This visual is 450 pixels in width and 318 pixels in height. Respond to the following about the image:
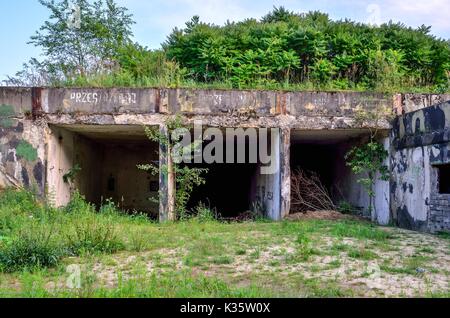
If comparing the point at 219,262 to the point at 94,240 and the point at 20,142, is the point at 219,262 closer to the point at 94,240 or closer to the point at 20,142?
the point at 94,240

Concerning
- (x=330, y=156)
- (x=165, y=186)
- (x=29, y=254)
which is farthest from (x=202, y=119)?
(x=330, y=156)

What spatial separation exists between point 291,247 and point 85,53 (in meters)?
15.7

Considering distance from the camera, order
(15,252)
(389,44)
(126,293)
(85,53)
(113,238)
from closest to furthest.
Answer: (126,293), (15,252), (113,238), (389,44), (85,53)

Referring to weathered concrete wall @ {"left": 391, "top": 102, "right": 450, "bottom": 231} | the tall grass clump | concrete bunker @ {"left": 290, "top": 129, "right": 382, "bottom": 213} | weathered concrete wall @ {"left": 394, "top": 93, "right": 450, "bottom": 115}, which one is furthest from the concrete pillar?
the tall grass clump

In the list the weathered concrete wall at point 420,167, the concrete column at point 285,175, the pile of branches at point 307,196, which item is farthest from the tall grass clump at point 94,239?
the pile of branches at point 307,196

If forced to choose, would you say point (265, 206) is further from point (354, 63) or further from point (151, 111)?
point (354, 63)

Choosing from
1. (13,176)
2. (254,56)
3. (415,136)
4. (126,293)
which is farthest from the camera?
(254,56)

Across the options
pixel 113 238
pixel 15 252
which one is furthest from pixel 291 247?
pixel 15 252

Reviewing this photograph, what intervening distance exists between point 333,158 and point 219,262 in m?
8.79

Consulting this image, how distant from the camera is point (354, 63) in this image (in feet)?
45.4

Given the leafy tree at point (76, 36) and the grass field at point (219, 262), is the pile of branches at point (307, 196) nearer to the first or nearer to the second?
the grass field at point (219, 262)

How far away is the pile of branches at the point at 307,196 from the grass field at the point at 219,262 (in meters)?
3.06

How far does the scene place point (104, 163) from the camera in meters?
14.8

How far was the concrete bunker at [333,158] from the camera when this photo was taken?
11586mm
